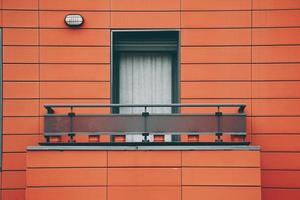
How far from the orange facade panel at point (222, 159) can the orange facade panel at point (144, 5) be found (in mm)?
3826

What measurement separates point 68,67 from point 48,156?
263 cm

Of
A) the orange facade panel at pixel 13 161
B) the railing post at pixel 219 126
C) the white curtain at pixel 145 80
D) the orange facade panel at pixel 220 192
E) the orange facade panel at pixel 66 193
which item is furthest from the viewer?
the white curtain at pixel 145 80

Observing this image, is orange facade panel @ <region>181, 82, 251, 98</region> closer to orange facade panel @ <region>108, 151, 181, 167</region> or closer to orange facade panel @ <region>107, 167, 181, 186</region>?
orange facade panel @ <region>108, 151, 181, 167</region>

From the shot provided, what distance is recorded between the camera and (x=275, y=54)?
14430 millimetres

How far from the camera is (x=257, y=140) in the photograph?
46.8 feet

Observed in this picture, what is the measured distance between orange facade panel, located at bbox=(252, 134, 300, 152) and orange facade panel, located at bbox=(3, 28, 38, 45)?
5.69m

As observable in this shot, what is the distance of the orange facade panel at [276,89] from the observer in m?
14.3

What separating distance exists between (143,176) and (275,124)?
3617mm

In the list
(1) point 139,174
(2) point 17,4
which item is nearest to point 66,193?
(1) point 139,174

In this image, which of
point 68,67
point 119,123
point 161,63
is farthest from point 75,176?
point 161,63

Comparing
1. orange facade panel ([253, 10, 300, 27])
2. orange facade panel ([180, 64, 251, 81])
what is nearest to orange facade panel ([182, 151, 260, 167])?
orange facade panel ([180, 64, 251, 81])

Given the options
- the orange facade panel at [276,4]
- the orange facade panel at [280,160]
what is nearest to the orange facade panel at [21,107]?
the orange facade panel at [280,160]

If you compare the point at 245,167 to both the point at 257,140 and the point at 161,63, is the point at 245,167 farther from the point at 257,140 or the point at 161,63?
the point at 161,63

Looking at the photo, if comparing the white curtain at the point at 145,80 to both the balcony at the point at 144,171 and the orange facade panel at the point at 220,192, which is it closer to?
the balcony at the point at 144,171
